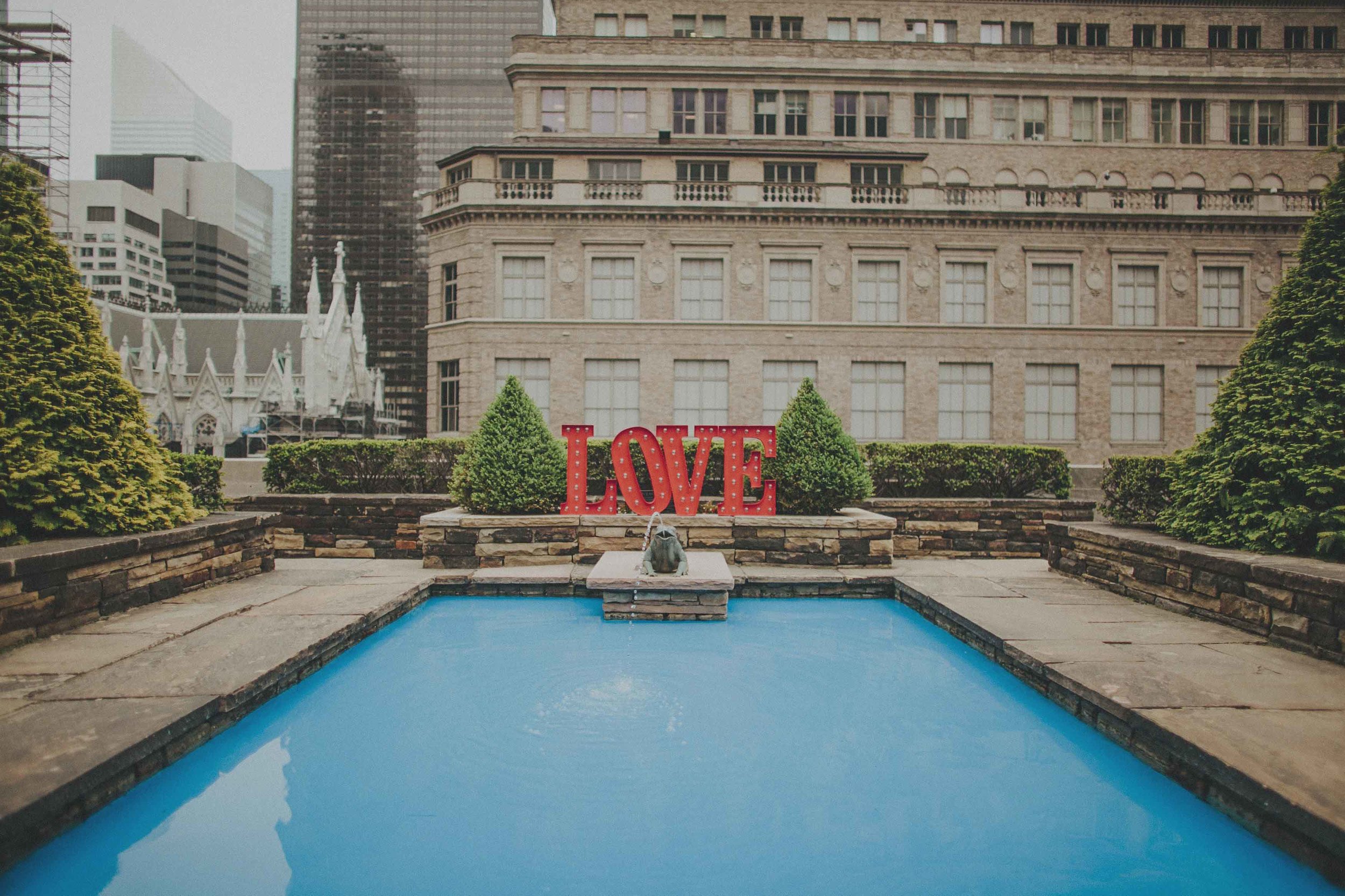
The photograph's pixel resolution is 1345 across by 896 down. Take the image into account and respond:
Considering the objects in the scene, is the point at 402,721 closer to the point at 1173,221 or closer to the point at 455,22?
the point at 1173,221

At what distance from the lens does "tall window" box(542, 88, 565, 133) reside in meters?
28.4

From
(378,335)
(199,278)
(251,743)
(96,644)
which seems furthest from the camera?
(199,278)

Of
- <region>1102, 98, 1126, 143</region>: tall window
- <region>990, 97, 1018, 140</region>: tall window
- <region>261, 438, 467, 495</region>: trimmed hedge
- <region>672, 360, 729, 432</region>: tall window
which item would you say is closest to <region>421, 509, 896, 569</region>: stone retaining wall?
<region>261, 438, 467, 495</region>: trimmed hedge

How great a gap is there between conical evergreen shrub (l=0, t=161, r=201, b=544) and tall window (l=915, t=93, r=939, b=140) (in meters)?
29.9

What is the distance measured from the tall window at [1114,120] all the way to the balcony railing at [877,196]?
5979 millimetres

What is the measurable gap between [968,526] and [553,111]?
25.7 meters

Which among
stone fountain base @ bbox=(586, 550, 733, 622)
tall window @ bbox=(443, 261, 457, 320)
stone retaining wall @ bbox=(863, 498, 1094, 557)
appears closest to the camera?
stone fountain base @ bbox=(586, 550, 733, 622)

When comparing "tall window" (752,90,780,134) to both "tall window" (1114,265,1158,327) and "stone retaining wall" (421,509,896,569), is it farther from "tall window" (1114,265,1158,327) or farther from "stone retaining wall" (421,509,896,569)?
"stone retaining wall" (421,509,896,569)

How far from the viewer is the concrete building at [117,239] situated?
10581 centimetres

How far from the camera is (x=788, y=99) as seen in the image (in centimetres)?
2848

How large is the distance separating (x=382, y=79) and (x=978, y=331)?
113965 mm

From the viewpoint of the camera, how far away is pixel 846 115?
28.5 meters


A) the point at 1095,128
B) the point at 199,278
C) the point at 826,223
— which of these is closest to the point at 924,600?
the point at 826,223

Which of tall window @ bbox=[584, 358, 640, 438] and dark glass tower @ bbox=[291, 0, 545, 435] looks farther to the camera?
dark glass tower @ bbox=[291, 0, 545, 435]
